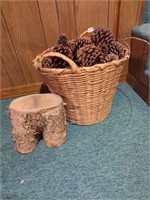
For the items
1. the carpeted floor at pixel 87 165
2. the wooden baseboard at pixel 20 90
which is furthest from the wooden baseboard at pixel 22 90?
the carpeted floor at pixel 87 165

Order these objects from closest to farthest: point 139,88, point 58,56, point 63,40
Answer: point 58,56 < point 63,40 < point 139,88

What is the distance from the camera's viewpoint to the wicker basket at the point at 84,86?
0.66 m

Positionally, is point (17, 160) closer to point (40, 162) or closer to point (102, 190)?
point (40, 162)

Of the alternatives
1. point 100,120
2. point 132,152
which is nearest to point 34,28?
point 100,120

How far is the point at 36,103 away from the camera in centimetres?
73

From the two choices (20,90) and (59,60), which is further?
(20,90)

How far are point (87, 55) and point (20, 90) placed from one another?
0.62 meters

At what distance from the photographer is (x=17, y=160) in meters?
0.76

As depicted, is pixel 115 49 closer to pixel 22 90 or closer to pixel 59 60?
pixel 59 60

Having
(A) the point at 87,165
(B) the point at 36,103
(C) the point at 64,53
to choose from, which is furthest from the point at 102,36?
(A) the point at 87,165

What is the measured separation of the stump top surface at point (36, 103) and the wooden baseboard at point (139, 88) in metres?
0.52

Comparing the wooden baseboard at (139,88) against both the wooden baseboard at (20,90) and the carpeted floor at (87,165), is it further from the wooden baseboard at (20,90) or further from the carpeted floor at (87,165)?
the wooden baseboard at (20,90)

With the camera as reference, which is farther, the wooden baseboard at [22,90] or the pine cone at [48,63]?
the wooden baseboard at [22,90]

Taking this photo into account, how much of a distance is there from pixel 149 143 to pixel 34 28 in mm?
809
